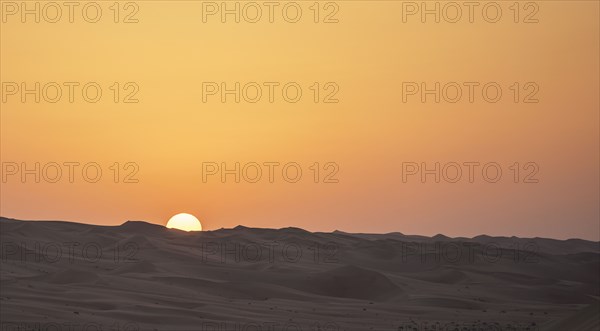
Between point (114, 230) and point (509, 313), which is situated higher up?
point (114, 230)

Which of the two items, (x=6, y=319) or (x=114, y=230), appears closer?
(x=6, y=319)

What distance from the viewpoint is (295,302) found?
1930 cm

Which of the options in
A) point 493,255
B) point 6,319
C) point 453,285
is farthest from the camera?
point 493,255

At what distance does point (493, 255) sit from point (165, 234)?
38.1 ft

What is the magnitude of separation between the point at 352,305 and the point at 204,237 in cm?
1499

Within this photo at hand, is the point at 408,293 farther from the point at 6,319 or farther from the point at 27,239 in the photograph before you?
the point at 27,239

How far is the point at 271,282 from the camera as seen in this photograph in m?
22.8

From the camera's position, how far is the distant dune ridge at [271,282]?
15117 millimetres

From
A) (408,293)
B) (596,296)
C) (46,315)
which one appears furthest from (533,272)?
(46,315)

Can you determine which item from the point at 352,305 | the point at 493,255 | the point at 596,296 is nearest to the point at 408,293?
the point at 352,305

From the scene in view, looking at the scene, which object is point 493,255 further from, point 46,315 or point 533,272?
point 46,315

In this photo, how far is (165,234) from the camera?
107 ft

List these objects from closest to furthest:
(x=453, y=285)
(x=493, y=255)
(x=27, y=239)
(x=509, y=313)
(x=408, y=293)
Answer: (x=509, y=313), (x=408, y=293), (x=453, y=285), (x=27, y=239), (x=493, y=255)

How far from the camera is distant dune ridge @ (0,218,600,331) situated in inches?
595
